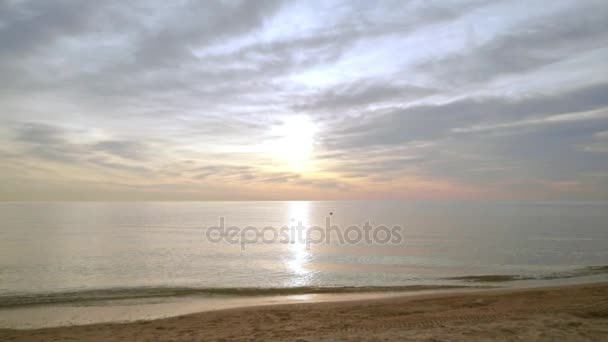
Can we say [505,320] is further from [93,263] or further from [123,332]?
[93,263]

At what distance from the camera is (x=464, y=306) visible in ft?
57.1

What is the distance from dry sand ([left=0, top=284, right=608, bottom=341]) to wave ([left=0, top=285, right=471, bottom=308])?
17.2 feet

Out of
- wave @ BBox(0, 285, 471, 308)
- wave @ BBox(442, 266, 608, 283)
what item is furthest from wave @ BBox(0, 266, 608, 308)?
wave @ BBox(442, 266, 608, 283)

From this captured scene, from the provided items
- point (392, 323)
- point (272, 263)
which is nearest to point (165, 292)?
point (272, 263)

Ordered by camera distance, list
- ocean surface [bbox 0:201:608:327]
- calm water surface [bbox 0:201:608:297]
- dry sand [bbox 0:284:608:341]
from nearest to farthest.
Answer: dry sand [bbox 0:284:608:341] → ocean surface [bbox 0:201:608:327] → calm water surface [bbox 0:201:608:297]

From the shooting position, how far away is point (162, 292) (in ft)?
78.8

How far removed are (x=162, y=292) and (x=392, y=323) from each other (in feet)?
52.3

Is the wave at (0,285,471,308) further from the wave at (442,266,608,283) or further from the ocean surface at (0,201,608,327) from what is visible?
the wave at (442,266,608,283)

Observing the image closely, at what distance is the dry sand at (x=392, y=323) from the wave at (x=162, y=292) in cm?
523

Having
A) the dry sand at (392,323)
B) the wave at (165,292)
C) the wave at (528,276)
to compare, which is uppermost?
the dry sand at (392,323)

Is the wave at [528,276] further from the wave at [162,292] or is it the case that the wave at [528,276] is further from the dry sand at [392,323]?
the dry sand at [392,323]

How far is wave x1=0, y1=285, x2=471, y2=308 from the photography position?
21.9 m

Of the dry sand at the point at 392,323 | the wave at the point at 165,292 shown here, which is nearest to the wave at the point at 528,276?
the wave at the point at 165,292

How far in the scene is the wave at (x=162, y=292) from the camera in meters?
21.9
